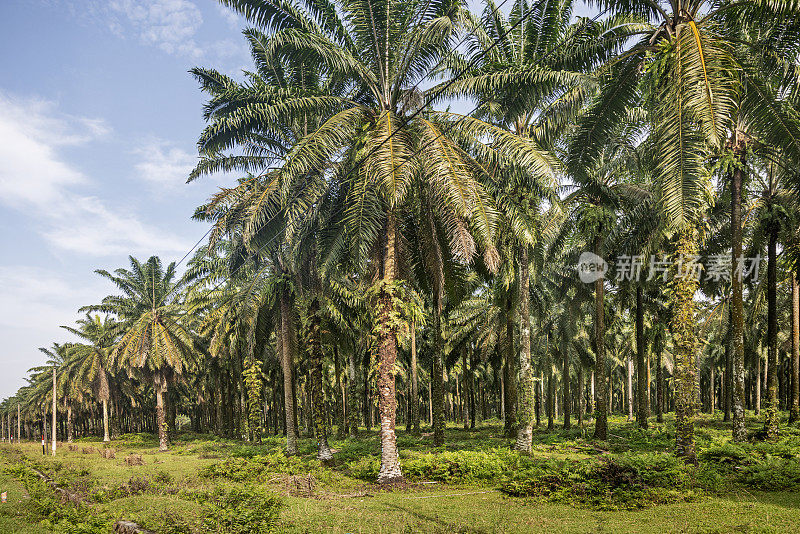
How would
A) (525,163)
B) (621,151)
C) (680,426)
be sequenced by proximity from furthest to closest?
(621,151) < (680,426) < (525,163)

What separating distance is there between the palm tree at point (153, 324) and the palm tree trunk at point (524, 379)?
25.3m

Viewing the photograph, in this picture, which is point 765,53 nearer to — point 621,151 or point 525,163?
point 525,163

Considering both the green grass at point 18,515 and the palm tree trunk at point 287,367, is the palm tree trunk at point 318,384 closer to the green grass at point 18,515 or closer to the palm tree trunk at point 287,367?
the palm tree trunk at point 287,367

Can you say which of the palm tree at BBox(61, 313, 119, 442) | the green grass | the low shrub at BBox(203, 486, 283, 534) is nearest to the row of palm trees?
the low shrub at BBox(203, 486, 283, 534)

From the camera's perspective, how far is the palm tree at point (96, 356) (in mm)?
49594

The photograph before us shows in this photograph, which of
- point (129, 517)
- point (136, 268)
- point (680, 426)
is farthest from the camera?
point (136, 268)

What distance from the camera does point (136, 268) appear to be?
4156cm

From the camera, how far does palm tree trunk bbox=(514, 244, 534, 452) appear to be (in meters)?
20.1

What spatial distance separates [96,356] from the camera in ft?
167

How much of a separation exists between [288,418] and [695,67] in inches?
847

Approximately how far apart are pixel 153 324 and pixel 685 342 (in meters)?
34.7

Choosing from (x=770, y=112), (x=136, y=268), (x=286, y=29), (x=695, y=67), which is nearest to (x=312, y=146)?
(x=286, y=29)

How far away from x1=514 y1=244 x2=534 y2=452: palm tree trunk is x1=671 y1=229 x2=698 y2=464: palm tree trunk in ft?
17.8

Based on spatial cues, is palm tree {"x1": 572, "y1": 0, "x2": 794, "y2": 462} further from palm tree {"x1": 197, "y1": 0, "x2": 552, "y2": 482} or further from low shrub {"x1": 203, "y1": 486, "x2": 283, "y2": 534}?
low shrub {"x1": 203, "y1": 486, "x2": 283, "y2": 534}
